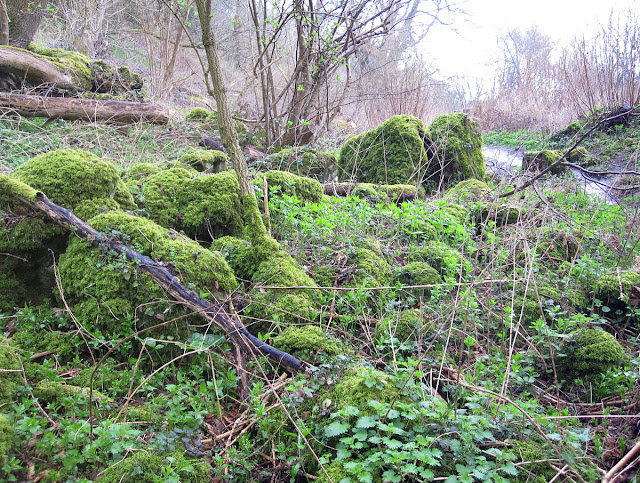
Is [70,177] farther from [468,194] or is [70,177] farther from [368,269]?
[468,194]

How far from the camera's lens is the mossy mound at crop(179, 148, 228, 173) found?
488 cm

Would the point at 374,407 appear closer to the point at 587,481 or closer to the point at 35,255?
the point at 587,481

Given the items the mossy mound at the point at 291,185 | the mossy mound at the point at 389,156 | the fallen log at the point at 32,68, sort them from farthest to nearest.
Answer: the mossy mound at the point at 389,156 → the fallen log at the point at 32,68 → the mossy mound at the point at 291,185

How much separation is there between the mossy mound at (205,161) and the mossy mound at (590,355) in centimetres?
414

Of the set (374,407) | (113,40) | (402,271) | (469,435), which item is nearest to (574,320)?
(402,271)

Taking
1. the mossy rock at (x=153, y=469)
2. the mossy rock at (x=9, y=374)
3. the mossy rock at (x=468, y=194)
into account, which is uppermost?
the mossy rock at (x=468, y=194)

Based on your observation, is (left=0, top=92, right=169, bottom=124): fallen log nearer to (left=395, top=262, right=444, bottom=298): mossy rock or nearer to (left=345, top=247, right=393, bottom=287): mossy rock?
(left=345, top=247, right=393, bottom=287): mossy rock

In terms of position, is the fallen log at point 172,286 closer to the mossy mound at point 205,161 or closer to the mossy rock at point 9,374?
the mossy rock at point 9,374

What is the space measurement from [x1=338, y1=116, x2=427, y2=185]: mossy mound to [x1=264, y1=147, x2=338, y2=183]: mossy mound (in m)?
0.43

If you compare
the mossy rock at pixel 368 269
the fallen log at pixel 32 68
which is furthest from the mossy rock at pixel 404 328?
the fallen log at pixel 32 68

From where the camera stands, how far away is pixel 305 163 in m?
6.43

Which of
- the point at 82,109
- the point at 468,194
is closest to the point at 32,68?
the point at 82,109

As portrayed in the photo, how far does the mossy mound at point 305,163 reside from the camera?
619cm

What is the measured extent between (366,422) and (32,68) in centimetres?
817
